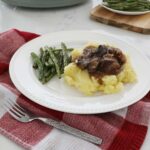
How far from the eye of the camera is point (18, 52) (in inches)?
33.9

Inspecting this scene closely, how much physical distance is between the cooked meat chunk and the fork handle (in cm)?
14

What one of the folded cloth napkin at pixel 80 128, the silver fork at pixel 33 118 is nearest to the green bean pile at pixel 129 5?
the folded cloth napkin at pixel 80 128

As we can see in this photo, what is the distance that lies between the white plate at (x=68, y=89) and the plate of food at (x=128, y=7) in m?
0.25

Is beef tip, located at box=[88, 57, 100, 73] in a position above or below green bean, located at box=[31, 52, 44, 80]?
above

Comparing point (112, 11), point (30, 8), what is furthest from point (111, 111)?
point (30, 8)

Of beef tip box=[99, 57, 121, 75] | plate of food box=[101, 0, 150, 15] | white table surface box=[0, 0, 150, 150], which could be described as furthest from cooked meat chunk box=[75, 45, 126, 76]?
plate of food box=[101, 0, 150, 15]

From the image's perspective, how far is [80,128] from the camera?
66cm

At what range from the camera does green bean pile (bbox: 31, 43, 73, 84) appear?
2.61ft

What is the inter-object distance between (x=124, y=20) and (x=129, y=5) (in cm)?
8

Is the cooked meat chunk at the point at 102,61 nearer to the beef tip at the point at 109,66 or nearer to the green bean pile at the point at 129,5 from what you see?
the beef tip at the point at 109,66

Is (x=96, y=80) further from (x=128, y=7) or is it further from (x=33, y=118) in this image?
(x=128, y=7)

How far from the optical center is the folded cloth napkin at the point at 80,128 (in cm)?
62

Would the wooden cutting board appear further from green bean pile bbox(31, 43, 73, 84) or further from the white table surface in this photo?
green bean pile bbox(31, 43, 73, 84)

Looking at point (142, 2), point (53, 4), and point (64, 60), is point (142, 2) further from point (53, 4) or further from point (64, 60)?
point (64, 60)
